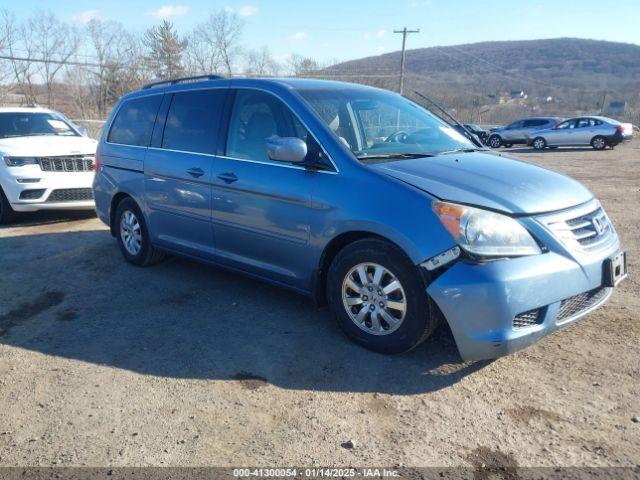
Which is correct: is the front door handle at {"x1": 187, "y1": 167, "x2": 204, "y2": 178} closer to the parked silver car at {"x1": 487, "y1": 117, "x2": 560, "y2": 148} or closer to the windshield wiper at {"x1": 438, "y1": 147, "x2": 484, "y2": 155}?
the windshield wiper at {"x1": 438, "y1": 147, "x2": 484, "y2": 155}

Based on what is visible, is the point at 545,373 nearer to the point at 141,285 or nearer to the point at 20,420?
the point at 20,420

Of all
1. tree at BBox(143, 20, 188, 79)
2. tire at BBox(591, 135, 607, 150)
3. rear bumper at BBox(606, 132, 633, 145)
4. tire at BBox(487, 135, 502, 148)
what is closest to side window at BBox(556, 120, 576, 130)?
tire at BBox(591, 135, 607, 150)

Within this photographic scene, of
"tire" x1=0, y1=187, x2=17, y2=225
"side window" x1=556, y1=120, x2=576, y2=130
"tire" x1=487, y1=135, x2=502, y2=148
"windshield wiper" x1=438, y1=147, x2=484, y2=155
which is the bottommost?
"tire" x1=487, y1=135, x2=502, y2=148

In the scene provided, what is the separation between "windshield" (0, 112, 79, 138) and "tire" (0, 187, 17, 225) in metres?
1.19

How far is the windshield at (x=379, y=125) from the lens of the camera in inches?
155

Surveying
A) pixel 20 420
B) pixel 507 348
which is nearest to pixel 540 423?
pixel 507 348

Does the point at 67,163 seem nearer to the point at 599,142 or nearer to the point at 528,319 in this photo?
the point at 528,319

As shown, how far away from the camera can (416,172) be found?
3537 mm

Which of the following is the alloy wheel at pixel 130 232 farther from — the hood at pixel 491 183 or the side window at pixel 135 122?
the hood at pixel 491 183

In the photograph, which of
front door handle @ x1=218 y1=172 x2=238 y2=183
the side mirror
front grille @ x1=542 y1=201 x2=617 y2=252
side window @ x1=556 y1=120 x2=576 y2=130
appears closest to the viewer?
front grille @ x1=542 y1=201 x2=617 y2=252

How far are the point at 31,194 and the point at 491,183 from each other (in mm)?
6801

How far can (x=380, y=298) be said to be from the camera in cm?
353

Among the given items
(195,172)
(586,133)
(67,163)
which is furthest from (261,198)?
(586,133)

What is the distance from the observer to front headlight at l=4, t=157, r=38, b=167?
7.77m
